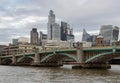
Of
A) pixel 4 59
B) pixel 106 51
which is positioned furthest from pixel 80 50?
pixel 4 59

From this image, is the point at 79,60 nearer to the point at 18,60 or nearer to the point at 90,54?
the point at 90,54

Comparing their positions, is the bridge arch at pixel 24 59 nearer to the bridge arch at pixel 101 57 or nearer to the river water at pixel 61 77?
the bridge arch at pixel 101 57

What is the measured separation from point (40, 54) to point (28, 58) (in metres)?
21.1

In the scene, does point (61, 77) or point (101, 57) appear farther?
point (101, 57)

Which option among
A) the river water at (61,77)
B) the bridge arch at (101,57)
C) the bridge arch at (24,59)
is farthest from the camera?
the bridge arch at (24,59)

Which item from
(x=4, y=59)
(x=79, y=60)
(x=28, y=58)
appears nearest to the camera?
(x=79, y=60)

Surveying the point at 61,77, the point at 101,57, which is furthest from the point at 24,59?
the point at 61,77

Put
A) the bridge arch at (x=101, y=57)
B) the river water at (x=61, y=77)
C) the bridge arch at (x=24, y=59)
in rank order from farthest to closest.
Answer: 1. the bridge arch at (x=24, y=59)
2. the bridge arch at (x=101, y=57)
3. the river water at (x=61, y=77)

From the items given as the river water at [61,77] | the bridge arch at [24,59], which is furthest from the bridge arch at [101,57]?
the bridge arch at [24,59]

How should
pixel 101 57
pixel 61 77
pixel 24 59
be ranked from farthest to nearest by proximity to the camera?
pixel 24 59, pixel 101 57, pixel 61 77

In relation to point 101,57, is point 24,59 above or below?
below

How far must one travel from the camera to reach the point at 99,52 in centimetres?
8756

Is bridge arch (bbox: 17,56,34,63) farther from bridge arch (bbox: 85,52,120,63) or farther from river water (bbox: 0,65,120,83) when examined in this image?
river water (bbox: 0,65,120,83)

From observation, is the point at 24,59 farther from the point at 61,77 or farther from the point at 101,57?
the point at 61,77
